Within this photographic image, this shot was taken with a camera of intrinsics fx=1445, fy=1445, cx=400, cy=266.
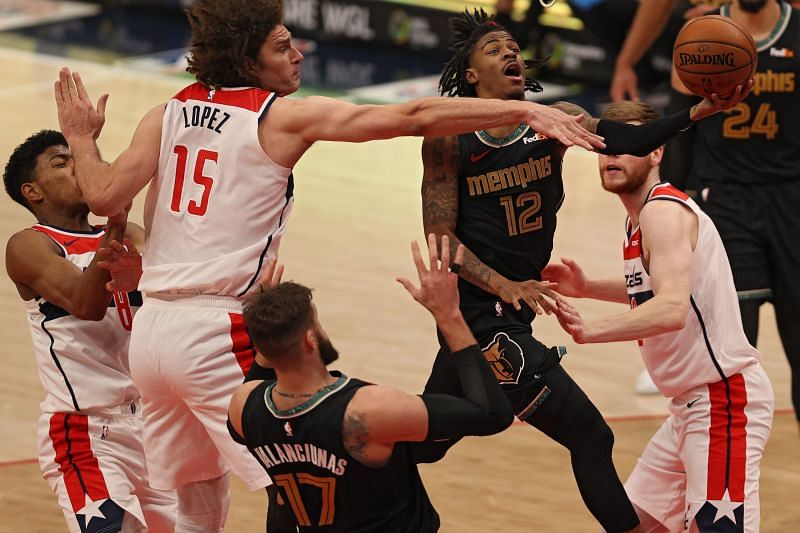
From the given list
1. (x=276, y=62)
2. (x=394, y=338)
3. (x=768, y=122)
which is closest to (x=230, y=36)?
(x=276, y=62)

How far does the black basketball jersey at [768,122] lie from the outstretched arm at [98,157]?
3.35 m

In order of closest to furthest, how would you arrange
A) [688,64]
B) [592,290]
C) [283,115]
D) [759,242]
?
[283,115]
[688,64]
[592,290]
[759,242]

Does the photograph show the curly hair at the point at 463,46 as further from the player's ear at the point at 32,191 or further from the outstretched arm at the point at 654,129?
the player's ear at the point at 32,191

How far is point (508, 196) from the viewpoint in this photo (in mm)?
5691

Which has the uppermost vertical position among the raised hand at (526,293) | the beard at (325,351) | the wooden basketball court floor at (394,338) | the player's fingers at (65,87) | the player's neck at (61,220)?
the player's fingers at (65,87)

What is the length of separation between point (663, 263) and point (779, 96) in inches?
99.4

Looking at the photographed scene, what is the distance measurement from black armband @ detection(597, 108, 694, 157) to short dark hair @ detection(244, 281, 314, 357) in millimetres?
1458

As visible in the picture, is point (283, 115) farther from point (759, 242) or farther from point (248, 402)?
point (759, 242)

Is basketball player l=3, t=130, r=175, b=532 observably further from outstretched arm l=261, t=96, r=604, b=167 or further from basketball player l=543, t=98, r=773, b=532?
basketball player l=543, t=98, r=773, b=532

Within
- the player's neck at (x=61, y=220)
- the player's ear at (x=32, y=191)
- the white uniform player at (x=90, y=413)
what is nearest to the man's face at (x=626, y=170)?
the white uniform player at (x=90, y=413)

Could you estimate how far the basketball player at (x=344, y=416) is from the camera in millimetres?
4410

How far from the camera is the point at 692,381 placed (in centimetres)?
548

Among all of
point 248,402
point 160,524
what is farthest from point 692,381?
point 160,524

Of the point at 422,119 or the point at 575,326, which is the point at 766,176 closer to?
the point at 575,326
